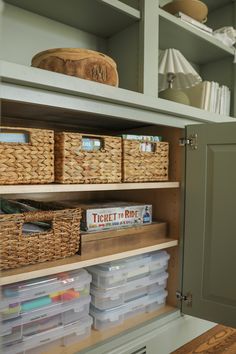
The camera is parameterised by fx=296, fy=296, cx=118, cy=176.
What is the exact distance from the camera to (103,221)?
114 cm

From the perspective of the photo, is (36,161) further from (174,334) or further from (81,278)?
(174,334)

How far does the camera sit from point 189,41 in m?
1.46

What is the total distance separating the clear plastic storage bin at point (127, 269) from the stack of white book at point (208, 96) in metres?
0.76

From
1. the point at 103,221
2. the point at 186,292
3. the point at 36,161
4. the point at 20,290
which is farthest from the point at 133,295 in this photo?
the point at 36,161

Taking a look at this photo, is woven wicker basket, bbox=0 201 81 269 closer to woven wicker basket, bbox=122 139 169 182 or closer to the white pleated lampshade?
woven wicker basket, bbox=122 139 169 182

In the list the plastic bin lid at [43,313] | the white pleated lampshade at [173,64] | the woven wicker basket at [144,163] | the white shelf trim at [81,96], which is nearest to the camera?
the white shelf trim at [81,96]

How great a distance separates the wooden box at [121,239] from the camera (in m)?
1.04

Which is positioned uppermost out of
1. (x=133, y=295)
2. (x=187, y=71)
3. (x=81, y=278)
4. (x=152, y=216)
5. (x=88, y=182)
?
(x=187, y=71)

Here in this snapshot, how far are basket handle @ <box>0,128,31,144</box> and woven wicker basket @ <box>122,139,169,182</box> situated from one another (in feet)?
1.20

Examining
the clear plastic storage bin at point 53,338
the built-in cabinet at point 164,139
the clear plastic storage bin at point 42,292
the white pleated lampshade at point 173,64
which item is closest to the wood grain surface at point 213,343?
the built-in cabinet at point 164,139

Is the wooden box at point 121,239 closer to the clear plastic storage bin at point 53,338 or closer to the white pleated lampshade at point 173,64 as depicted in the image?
the clear plastic storage bin at point 53,338

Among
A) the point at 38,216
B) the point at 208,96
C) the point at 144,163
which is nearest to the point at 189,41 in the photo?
the point at 208,96

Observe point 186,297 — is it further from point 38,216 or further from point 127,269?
point 38,216

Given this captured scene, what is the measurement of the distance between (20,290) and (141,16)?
1.03 metres
